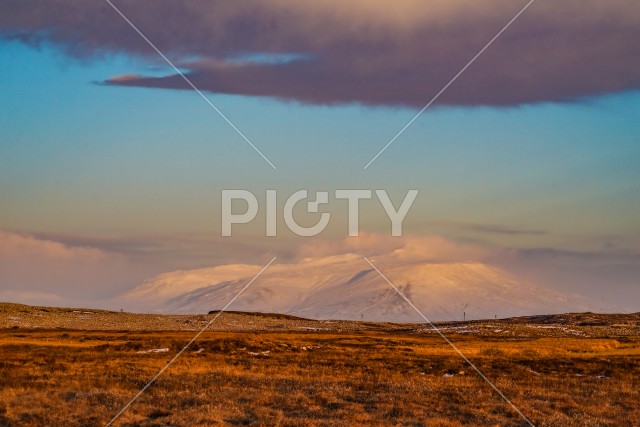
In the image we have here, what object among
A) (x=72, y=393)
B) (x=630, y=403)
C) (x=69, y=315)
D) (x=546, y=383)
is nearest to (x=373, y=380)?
(x=546, y=383)

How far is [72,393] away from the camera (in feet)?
120

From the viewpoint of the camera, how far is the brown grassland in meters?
32.1

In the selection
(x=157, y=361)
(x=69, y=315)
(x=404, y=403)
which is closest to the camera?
(x=404, y=403)

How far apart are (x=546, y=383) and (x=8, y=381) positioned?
101ft

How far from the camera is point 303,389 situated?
1550 inches

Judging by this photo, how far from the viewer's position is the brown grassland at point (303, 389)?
32094 mm

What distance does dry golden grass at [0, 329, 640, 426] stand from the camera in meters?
32.1

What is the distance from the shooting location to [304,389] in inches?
1549

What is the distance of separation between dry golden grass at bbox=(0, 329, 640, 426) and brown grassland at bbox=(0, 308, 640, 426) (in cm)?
7

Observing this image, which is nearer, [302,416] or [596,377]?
[302,416]

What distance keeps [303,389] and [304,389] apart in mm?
63

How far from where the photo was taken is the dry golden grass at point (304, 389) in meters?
32.1

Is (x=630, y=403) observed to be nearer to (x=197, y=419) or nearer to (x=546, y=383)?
(x=546, y=383)

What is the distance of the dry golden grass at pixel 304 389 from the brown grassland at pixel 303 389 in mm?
66
